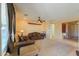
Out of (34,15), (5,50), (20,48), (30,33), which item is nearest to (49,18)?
(34,15)

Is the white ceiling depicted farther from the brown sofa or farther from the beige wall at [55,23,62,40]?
the brown sofa

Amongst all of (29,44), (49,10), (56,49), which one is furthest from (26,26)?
(56,49)

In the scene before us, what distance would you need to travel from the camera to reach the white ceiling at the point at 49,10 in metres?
1.61

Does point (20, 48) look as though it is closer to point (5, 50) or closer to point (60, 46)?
point (5, 50)

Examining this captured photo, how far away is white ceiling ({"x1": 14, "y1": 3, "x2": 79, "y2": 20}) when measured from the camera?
1.61 meters

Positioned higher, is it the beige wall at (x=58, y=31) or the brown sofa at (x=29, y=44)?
the beige wall at (x=58, y=31)

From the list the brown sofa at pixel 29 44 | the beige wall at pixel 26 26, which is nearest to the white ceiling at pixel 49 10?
the beige wall at pixel 26 26

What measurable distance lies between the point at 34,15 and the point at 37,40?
33 cm

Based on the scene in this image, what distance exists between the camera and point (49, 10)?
1.64 meters

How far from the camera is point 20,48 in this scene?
1644 millimetres

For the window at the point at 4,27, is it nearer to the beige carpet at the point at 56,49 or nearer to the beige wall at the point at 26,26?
the beige wall at the point at 26,26

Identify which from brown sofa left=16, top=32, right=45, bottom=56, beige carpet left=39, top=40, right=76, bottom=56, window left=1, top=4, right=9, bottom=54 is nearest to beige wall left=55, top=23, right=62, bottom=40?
beige carpet left=39, top=40, right=76, bottom=56

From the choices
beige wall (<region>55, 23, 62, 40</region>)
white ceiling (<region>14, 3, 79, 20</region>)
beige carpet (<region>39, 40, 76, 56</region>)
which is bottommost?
beige carpet (<region>39, 40, 76, 56</region>)

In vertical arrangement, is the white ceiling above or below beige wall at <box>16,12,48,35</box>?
above
